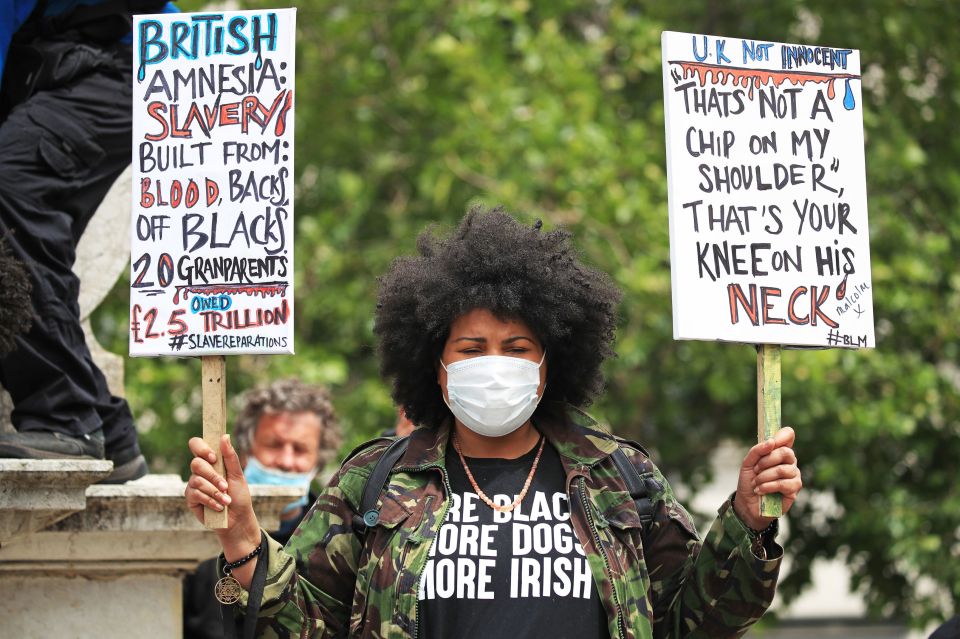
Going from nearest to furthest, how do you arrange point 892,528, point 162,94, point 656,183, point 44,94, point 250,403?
point 162,94 → point 44,94 → point 250,403 → point 892,528 → point 656,183

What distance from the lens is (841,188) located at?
4031mm

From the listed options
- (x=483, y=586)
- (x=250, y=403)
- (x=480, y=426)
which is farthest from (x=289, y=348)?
(x=250, y=403)

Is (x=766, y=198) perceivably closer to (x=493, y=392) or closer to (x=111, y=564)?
(x=493, y=392)

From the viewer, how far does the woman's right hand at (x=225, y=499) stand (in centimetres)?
Answer: 350

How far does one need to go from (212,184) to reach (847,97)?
166 cm

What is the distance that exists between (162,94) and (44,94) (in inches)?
27.2

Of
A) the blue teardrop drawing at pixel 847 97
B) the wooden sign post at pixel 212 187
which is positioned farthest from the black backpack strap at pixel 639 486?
the blue teardrop drawing at pixel 847 97

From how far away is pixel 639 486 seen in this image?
12.2ft

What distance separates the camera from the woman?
3498mm

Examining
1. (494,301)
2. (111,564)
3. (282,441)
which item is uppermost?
(494,301)

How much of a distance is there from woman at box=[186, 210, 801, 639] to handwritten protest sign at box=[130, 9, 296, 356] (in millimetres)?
360

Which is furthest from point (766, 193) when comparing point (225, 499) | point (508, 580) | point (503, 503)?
point (225, 499)

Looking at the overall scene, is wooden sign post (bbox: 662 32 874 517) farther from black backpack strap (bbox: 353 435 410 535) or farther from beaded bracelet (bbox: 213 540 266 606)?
beaded bracelet (bbox: 213 540 266 606)

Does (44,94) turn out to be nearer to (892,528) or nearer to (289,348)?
(289,348)
